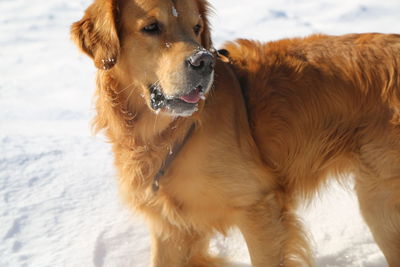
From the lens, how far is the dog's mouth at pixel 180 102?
279 centimetres

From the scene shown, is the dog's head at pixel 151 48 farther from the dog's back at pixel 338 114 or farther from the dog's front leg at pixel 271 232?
the dog's front leg at pixel 271 232

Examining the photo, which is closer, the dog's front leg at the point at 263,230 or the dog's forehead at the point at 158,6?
the dog's forehead at the point at 158,6

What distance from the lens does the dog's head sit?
275cm

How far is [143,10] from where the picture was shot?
9.41 feet

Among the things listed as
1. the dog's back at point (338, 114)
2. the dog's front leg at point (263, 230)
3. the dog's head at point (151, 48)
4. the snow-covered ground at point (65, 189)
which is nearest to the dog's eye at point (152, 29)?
the dog's head at point (151, 48)

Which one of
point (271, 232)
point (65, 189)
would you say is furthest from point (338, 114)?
point (65, 189)

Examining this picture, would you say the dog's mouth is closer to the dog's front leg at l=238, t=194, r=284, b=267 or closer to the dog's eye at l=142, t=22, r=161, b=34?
the dog's eye at l=142, t=22, r=161, b=34

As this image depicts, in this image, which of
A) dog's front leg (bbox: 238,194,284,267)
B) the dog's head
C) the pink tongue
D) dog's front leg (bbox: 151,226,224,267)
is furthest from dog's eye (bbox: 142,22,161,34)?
dog's front leg (bbox: 151,226,224,267)

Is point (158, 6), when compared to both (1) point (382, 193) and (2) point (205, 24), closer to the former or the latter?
(2) point (205, 24)

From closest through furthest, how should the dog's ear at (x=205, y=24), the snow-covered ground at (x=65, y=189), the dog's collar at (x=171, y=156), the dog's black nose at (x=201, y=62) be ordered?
the dog's black nose at (x=201, y=62), the dog's collar at (x=171, y=156), the dog's ear at (x=205, y=24), the snow-covered ground at (x=65, y=189)

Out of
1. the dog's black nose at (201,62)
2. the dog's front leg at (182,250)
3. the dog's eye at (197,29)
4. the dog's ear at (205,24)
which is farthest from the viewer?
the dog's front leg at (182,250)

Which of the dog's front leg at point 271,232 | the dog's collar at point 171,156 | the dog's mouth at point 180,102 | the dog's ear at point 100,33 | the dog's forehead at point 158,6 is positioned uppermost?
the dog's forehead at point 158,6

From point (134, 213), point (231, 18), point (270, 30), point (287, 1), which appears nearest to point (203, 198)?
point (134, 213)

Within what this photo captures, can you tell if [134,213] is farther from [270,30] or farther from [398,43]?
[270,30]
